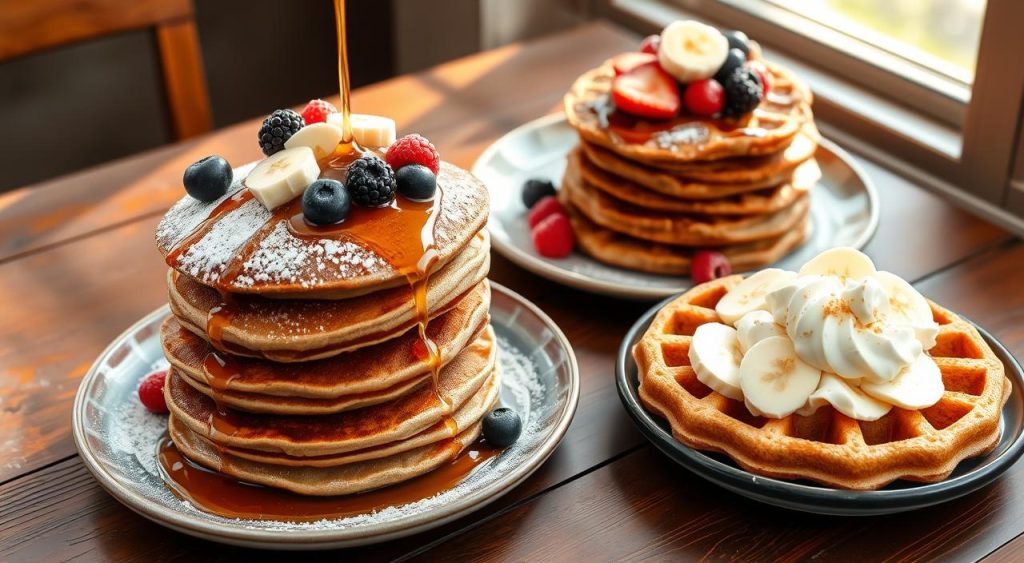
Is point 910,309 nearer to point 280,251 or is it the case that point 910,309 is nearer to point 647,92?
point 647,92

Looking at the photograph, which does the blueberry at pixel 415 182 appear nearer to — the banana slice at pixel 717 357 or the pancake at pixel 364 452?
the pancake at pixel 364 452

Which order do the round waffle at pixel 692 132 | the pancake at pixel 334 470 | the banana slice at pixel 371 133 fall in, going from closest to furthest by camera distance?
the pancake at pixel 334 470
the banana slice at pixel 371 133
the round waffle at pixel 692 132

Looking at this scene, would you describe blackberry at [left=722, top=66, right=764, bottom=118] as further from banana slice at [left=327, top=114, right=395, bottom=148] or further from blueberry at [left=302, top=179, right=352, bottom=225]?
blueberry at [left=302, top=179, right=352, bottom=225]

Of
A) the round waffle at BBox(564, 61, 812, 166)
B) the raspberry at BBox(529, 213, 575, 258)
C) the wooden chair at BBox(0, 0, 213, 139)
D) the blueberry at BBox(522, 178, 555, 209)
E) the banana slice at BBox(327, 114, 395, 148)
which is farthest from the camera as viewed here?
the wooden chair at BBox(0, 0, 213, 139)

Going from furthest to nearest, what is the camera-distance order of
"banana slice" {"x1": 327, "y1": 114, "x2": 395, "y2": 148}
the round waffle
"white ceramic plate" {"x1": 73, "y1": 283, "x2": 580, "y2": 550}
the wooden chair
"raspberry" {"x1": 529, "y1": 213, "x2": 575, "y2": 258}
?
the wooden chair
"raspberry" {"x1": 529, "y1": 213, "x2": 575, "y2": 258}
the round waffle
"banana slice" {"x1": 327, "y1": 114, "x2": 395, "y2": 148}
"white ceramic plate" {"x1": 73, "y1": 283, "x2": 580, "y2": 550}

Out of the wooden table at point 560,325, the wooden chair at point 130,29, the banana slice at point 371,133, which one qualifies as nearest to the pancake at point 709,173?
the wooden table at point 560,325

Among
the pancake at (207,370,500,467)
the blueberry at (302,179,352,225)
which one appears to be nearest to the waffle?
the pancake at (207,370,500,467)

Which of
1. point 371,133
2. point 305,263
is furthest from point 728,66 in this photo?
point 305,263
